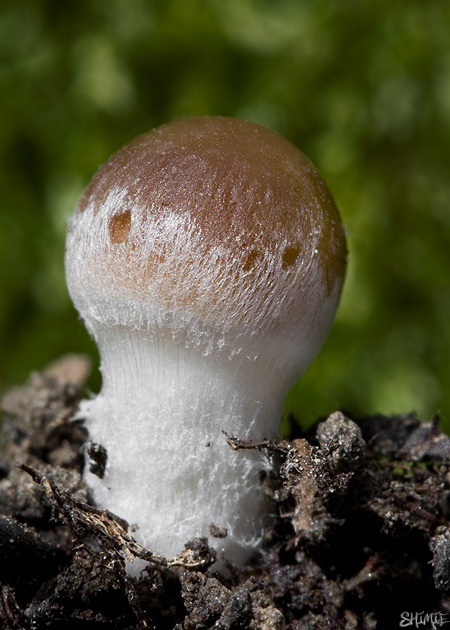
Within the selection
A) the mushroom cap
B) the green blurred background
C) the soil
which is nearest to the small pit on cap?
the mushroom cap

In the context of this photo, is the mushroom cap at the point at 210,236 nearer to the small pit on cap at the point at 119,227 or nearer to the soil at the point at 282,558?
the small pit on cap at the point at 119,227

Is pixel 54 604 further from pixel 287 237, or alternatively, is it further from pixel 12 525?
pixel 287 237

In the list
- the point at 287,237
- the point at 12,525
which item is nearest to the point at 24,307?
the point at 12,525

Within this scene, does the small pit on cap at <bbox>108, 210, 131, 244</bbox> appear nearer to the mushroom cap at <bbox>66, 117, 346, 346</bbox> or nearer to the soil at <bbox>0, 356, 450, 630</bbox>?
the mushroom cap at <bbox>66, 117, 346, 346</bbox>

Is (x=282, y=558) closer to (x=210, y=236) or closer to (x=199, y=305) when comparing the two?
(x=199, y=305)

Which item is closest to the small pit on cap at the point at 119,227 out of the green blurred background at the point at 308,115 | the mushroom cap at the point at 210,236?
the mushroom cap at the point at 210,236

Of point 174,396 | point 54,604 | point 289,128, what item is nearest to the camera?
point 54,604

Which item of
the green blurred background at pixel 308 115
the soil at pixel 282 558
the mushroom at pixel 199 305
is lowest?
the soil at pixel 282 558
